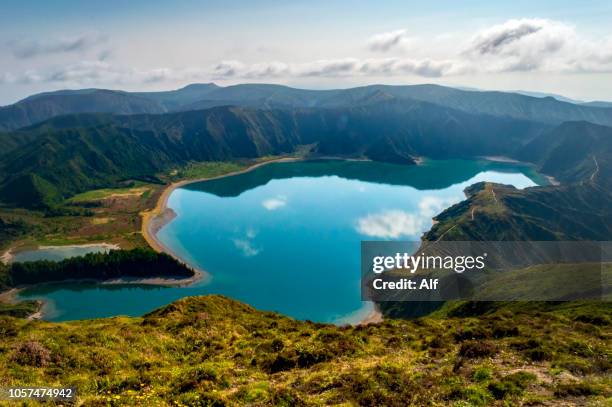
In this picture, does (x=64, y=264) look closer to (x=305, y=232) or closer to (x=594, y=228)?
(x=305, y=232)

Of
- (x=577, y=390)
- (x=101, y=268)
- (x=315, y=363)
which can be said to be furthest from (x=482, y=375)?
(x=101, y=268)

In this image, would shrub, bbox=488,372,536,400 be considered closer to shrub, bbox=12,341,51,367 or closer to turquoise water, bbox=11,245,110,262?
shrub, bbox=12,341,51,367

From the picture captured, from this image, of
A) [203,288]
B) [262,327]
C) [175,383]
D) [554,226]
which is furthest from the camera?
[554,226]

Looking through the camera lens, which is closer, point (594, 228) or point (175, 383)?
point (175, 383)

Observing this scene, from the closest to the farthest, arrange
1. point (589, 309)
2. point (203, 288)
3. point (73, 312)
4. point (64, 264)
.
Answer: point (589, 309), point (73, 312), point (203, 288), point (64, 264)

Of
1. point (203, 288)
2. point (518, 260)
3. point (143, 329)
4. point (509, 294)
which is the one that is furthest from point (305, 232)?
point (143, 329)
